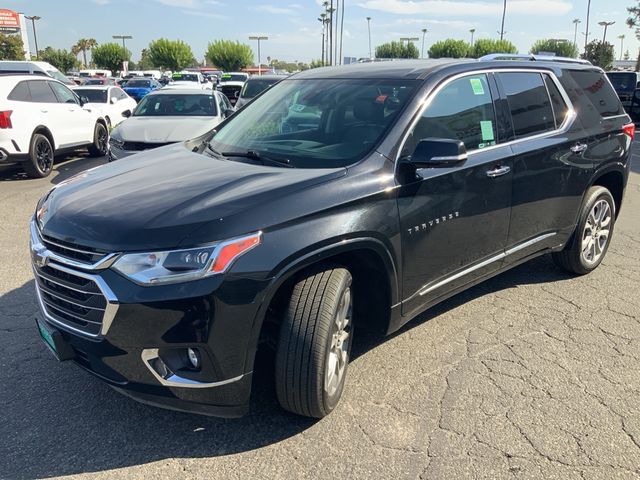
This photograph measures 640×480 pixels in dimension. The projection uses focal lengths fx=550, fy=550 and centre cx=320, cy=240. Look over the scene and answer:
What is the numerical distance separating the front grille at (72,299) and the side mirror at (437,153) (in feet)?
5.79

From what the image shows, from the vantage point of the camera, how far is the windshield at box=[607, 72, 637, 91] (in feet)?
59.6

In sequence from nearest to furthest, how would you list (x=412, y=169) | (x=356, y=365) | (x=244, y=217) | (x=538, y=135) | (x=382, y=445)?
(x=244, y=217)
(x=382, y=445)
(x=412, y=169)
(x=356, y=365)
(x=538, y=135)

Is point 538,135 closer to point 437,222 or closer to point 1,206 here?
point 437,222

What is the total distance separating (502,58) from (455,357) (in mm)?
2541

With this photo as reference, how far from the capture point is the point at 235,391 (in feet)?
8.29

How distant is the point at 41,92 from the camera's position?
10.1 metres

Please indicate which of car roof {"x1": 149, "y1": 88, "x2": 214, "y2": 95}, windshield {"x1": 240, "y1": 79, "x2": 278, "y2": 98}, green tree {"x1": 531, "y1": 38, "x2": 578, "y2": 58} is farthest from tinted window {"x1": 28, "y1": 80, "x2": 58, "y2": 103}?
green tree {"x1": 531, "y1": 38, "x2": 578, "y2": 58}

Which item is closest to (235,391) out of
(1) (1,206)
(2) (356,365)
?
(2) (356,365)

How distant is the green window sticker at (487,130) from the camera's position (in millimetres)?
3674

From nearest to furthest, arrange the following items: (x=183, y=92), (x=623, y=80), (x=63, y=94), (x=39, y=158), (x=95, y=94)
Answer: (x=39, y=158)
(x=183, y=92)
(x=63, y=94)
(x=95, y=94)
(x=623, y=80)

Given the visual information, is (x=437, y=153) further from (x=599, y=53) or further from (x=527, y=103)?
(x=599, y=53)

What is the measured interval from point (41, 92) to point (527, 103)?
911 centimetres

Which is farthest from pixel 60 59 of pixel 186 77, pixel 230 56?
pixel 186 77

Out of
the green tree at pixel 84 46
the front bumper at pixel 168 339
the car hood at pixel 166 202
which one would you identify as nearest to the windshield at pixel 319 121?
the car hood at pixel 166 202
